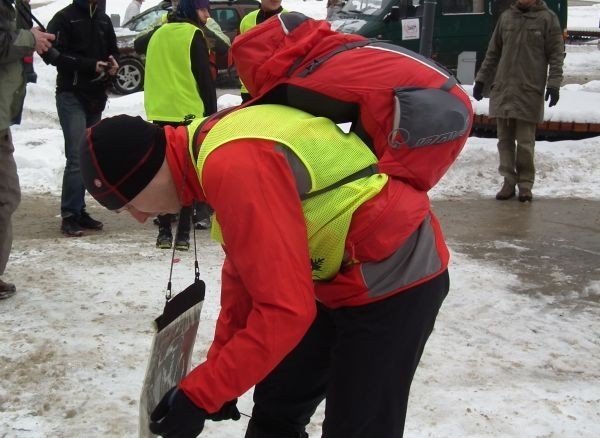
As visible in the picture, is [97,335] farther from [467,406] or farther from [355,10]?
[355,10]

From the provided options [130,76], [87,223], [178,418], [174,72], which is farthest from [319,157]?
[130,76]

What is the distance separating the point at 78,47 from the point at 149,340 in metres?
2.88

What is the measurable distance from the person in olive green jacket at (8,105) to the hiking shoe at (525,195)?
4.70 m

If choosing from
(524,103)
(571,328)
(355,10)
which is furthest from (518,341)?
(355,10)

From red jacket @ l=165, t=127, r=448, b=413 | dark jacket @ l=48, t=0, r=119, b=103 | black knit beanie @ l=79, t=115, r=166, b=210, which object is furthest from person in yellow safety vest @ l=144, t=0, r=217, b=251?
red jacket @ l=165, t=127, r=448, b=413

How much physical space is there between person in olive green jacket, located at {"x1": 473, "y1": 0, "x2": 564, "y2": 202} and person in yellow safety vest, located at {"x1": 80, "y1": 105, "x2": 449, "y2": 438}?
5457 mm

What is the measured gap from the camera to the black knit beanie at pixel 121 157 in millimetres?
2107

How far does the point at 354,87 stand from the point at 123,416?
2.03 m

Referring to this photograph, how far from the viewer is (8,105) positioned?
4.72 meters

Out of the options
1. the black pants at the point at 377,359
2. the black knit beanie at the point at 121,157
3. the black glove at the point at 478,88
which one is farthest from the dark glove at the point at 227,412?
the black glove at the point at 478,88

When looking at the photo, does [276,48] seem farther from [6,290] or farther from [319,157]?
[6,290]

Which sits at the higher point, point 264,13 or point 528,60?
point 264,13

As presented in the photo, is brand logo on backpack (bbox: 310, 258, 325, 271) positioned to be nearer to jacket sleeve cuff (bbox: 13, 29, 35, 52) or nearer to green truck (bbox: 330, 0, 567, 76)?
jacket sleeve cuff (bbox: 13, 29, 35, 52)

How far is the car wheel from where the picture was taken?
1429 cm
